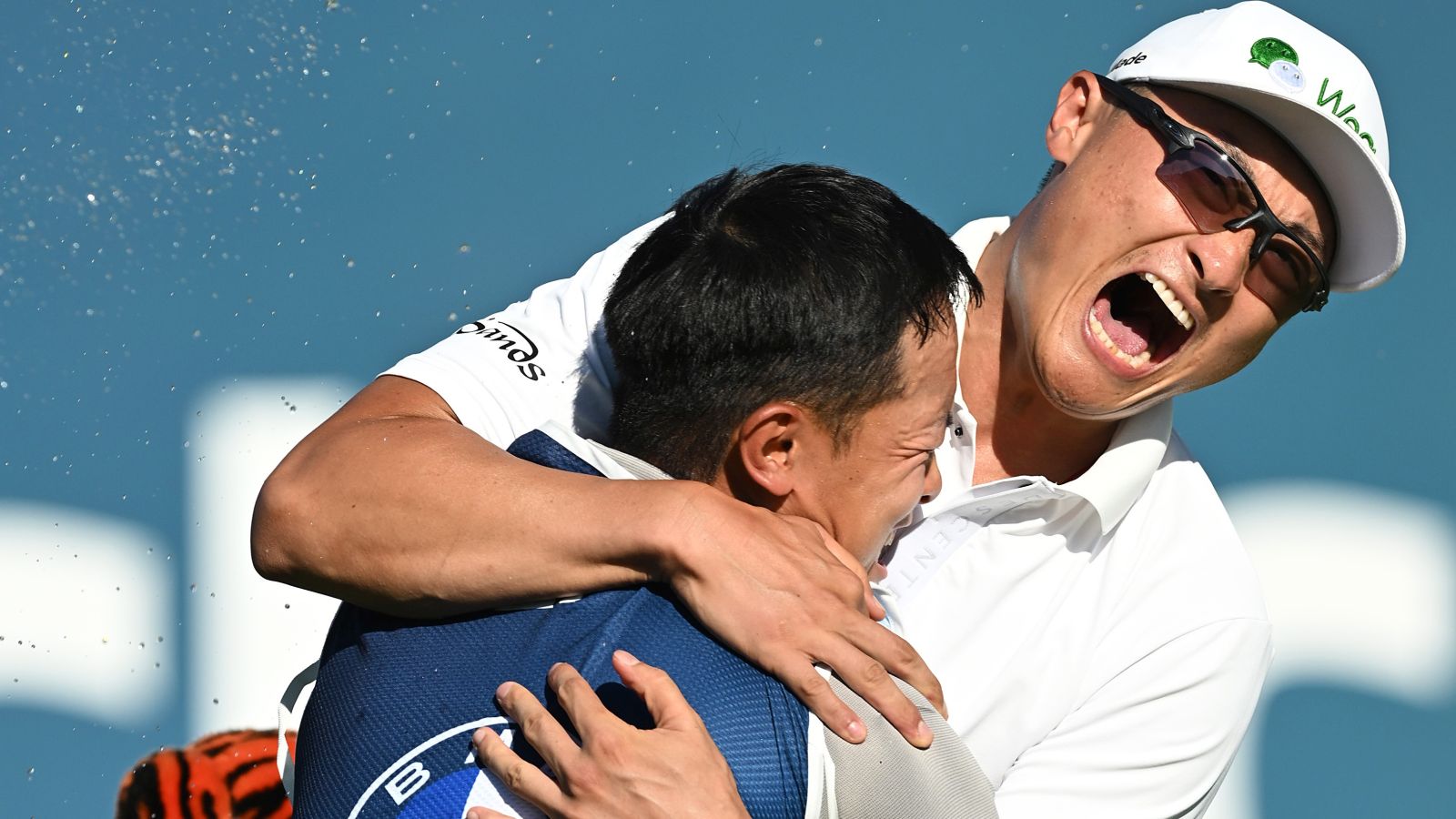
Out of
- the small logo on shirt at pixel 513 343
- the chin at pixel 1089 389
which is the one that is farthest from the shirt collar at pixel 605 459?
the chin at pixel 1089 389

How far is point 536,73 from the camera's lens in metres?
2.73

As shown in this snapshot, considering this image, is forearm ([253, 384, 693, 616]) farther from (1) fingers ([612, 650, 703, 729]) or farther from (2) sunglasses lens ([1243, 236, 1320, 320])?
(2) sunglasses lens ([1243, 236, 1320, 320])

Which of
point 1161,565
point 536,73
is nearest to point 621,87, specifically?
point 536,73

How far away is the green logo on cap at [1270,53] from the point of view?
1.84 metres

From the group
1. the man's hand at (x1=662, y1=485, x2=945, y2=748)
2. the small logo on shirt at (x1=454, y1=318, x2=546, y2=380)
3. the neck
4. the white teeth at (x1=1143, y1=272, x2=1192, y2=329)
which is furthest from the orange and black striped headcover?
the white teeth at (x1=1143, y1=272, x2=1192, y2=329)

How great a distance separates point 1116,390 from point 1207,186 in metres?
0.29

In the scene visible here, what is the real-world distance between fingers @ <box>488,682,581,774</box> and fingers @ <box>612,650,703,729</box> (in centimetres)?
7

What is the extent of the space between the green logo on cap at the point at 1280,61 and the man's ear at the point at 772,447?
0.90 meters

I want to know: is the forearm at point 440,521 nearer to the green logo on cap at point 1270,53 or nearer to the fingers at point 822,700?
the fingers at point 822,700

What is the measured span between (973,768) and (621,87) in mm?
1824

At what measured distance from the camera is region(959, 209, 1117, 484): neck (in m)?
2.03

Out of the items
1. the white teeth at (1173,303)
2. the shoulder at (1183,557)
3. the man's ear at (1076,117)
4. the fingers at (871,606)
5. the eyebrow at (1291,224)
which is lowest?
the shoulder at (1183,557)

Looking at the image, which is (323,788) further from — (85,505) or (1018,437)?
(85,505)

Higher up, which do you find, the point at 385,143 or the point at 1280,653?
the point at 385,143
